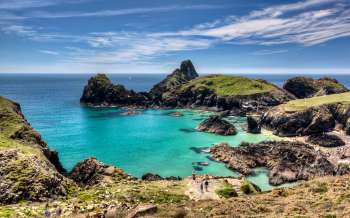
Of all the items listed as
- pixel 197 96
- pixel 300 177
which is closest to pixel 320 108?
pixel 300 177

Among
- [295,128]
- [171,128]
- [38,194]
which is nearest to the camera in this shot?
[38,194]

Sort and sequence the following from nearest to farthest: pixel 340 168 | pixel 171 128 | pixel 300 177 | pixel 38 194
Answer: pixel 38 194 < pixel 340 168 < pixel 300 177 < pixel 171 128

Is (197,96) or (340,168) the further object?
(197,96)

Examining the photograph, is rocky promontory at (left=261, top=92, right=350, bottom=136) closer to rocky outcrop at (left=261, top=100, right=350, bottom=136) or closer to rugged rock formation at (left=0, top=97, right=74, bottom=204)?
rocky outcrop at (left=261, top=100, right=350, bottom=136)

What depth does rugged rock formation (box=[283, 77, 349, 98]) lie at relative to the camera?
178 m

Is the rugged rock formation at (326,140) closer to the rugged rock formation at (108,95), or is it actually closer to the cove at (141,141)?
the cove at (141,141)

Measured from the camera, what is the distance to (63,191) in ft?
157

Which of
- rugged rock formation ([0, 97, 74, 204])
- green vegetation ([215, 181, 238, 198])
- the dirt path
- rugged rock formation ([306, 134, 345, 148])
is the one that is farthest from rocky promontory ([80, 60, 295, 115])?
rugged rock formation ([0, 97, 74, 204])

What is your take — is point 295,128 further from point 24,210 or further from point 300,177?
point 24,210

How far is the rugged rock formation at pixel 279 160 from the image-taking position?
2561 inches

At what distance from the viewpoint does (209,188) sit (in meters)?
47.2

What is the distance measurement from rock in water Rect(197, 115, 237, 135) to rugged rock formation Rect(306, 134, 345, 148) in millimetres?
23057

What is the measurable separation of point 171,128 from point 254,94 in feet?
210

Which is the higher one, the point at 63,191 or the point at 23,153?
the point at 23,153
